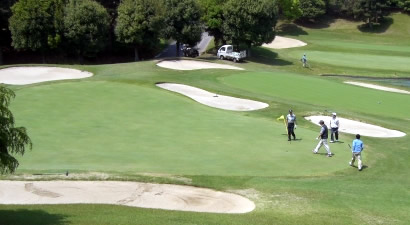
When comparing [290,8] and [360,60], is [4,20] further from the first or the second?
Result: [290,8]

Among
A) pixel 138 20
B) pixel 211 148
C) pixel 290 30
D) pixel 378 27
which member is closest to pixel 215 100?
pixel 211 148

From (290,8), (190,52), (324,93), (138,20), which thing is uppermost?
(290,8)

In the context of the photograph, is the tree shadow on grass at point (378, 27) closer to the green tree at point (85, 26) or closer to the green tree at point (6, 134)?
the green tree at point (85, 26)

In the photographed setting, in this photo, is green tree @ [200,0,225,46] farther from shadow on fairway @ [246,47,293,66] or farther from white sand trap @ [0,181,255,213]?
white sand trap @ [0,181,255,213]

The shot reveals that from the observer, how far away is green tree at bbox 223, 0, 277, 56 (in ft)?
233

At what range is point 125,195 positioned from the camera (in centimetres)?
1877

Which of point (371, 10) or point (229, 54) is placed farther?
point (371, 10)

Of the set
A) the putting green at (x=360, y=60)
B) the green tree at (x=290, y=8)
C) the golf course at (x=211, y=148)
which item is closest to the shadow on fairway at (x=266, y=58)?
the putting green at (x=360, y=60)

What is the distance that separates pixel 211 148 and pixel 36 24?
43146mm

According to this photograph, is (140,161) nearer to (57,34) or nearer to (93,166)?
(93,166)

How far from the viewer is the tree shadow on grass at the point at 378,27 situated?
363 feet

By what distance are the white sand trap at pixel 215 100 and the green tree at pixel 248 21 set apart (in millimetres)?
27822

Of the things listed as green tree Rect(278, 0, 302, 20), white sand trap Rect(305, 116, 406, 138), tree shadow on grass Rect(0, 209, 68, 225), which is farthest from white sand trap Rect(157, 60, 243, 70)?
green tree Rect(278, 0, 302, 20)

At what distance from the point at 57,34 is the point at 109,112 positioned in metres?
33.5
